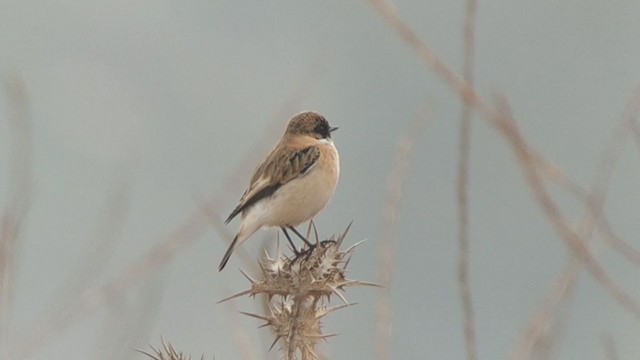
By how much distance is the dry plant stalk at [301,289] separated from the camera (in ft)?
16.4

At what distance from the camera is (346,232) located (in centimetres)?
555

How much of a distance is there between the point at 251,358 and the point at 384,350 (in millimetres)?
801

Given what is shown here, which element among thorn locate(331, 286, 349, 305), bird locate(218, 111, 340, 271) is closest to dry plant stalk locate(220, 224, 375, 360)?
thorn locate(331, 286, 349, 305)

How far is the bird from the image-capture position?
991cm

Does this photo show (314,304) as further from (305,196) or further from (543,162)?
(305,196)

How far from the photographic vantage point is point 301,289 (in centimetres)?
534

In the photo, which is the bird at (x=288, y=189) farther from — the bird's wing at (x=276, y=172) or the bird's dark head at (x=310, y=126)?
the bird's dark head at (x=310, y=126)

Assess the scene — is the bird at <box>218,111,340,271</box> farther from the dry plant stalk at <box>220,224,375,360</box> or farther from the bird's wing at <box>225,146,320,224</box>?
the dry plant stalk at <box>220,224,375,360</box>

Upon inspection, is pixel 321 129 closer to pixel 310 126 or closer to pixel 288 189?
pixel 310 126

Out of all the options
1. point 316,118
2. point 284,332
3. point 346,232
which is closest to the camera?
point 284,332

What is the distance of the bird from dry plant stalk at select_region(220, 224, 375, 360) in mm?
4167

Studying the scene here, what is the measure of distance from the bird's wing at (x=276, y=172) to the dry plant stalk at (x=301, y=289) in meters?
4.29

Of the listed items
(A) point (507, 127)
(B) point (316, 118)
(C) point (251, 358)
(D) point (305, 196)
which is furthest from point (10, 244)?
(B) point (316, 118)

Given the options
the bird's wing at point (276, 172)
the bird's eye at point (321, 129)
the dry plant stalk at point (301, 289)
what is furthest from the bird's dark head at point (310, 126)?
the dry plant stalk at point (301, 289)
